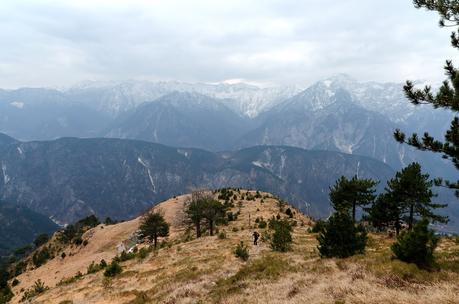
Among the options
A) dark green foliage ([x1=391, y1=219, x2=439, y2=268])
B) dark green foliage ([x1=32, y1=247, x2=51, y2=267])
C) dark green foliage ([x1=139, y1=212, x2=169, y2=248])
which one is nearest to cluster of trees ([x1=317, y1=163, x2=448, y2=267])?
dark green foliage ([x1=391, y1=219, x2=439, y2=268])

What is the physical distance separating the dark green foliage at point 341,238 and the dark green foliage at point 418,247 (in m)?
6.59

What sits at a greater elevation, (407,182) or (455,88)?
(455,88)

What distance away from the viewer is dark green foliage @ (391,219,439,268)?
18.5m

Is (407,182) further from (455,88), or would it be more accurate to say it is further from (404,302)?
(404,302)

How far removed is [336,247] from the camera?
1024 inches

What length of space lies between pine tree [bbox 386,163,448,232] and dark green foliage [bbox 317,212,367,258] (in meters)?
23.5

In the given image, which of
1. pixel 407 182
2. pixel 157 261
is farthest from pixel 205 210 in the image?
pixel 407 182

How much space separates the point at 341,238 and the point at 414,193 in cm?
2510

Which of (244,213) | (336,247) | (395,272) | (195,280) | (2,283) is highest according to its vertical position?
(395,272)

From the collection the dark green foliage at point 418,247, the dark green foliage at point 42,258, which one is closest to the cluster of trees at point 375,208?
the dark green foliage at point 418,247

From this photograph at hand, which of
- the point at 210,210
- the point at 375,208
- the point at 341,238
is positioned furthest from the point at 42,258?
the point at 341,238

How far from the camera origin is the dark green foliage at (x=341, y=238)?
25.8m

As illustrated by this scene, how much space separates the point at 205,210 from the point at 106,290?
31.7 m

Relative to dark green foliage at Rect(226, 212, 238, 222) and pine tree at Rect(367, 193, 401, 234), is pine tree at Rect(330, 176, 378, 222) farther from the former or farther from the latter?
dark green foliage at Rect(226, 212, 238, 222)
